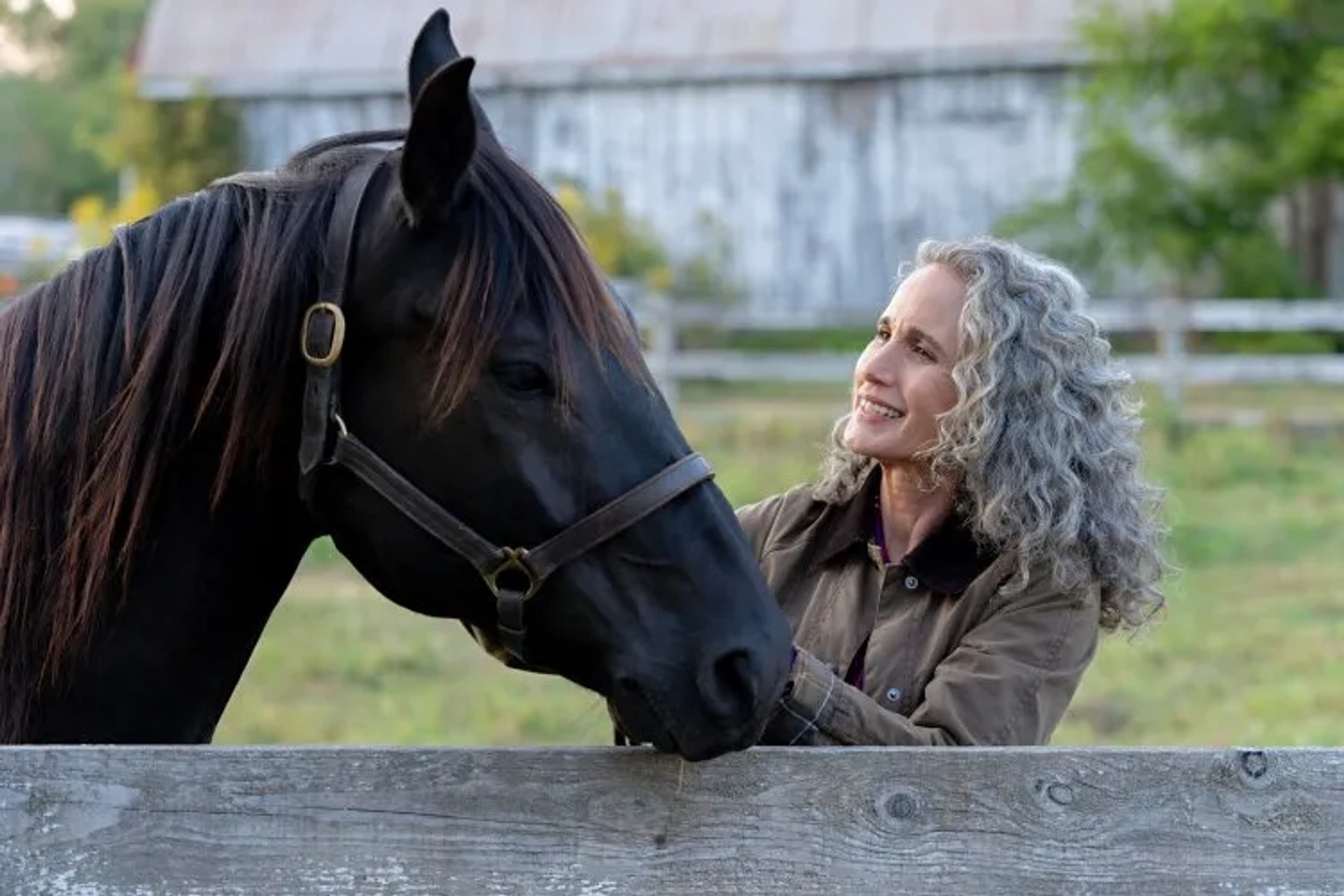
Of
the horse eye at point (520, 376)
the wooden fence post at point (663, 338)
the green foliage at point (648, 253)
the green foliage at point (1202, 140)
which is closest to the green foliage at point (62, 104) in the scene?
the green foliage at point (648, 253)

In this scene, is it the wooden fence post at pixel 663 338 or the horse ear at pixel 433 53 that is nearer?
the horse ear at pixel 433 53

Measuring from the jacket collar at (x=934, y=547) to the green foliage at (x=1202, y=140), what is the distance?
14.8 m

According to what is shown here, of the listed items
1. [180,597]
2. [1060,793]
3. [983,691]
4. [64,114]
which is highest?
[180,597]

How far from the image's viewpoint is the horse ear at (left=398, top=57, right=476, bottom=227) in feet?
7.39

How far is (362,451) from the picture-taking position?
2381mm

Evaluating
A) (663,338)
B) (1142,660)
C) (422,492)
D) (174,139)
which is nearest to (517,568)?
(422,492)

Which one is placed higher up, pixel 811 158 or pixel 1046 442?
pixel 1046 442

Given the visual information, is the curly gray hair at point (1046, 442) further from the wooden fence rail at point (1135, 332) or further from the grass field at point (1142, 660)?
the wooden fence rail at point (1135, 332)

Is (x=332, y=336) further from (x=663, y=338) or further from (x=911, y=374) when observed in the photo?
(x=663, y=338)

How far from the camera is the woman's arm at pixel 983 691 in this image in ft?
8.16

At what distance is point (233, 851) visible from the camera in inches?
81.0

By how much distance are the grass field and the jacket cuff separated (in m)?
2.16

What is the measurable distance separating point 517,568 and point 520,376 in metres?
0.24

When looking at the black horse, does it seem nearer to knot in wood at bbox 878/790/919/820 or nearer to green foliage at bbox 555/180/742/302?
knot in wood at bbox 878/790/919/820
